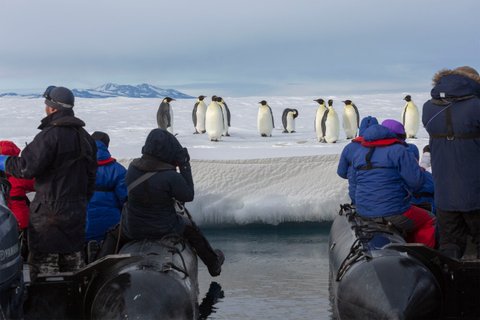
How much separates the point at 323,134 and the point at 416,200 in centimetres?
956

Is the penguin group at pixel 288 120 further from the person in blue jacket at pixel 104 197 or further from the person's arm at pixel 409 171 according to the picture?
the person's arm at pixel 409 171

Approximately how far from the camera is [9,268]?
10.5 feet

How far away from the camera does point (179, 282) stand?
3520mm

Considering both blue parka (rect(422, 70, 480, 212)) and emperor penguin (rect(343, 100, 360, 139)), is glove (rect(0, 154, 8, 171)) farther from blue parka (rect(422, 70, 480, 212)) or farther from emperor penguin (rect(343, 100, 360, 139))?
emperor penguin (rect(343, 100, 360, 139))

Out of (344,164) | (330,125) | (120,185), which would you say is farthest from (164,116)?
(120,185)

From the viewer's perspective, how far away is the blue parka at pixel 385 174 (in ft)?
13.9

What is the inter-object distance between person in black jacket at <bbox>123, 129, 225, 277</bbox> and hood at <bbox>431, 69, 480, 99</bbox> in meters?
1.40

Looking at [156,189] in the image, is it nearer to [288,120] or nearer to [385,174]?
[385,174]

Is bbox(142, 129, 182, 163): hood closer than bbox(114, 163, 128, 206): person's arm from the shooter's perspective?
Yes

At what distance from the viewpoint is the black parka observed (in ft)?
12.1

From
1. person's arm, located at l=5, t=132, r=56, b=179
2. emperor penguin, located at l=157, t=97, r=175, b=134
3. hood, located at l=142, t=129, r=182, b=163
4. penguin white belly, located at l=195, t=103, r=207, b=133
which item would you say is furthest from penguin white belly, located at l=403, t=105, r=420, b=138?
person's arm, located at l=5, t=132, r=56, b=179

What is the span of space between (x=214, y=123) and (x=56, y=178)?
10794mm

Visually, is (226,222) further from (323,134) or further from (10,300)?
(323,134)

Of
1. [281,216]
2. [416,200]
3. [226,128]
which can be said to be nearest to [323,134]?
[226,128]
